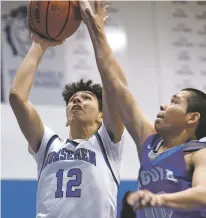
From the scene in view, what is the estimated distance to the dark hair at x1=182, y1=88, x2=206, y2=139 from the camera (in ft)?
7.79

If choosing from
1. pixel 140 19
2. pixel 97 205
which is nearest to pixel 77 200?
pixel 97 205

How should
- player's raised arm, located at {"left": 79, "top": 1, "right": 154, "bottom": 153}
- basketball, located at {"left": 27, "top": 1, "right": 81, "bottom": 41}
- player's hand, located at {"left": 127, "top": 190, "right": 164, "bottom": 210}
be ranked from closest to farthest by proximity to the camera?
player's hand, located at {"left": 127, "top": 190, "right": 164, "bottom": 210} < player's raised arm, located at {"left": 79, "top": 1, "right": 154, "bottom": 153} < basketball, located at {"left": 27, "top": 1, "right": 81, "bottom": 41}

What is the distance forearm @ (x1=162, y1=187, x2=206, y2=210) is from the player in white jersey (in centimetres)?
85

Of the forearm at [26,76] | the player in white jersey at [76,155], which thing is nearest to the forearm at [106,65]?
the player in white jersey at [76,155]

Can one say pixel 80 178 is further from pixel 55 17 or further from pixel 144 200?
pixel 144 200

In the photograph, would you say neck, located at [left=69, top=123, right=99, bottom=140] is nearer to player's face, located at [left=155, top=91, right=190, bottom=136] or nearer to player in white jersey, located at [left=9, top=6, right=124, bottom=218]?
player in white jersey, located at [left=9, top=6, right=124, bottom=218]

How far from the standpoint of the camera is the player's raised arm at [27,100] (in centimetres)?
280

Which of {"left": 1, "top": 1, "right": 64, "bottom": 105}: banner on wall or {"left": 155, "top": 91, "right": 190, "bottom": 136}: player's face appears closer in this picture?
{"left": 155, "top": 91, "right": 190, "bottom": 136}: player's face

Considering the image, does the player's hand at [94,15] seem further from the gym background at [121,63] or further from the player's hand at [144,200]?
the gym background at [121,63]

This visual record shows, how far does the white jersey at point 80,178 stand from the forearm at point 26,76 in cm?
27

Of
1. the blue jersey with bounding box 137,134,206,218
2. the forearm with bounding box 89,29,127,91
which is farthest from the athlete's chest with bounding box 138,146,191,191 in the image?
the forearm with bounding box 89,29,127,91

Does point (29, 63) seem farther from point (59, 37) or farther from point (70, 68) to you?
point (70, 68)

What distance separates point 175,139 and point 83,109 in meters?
0.66

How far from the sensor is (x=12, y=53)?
192 inches
